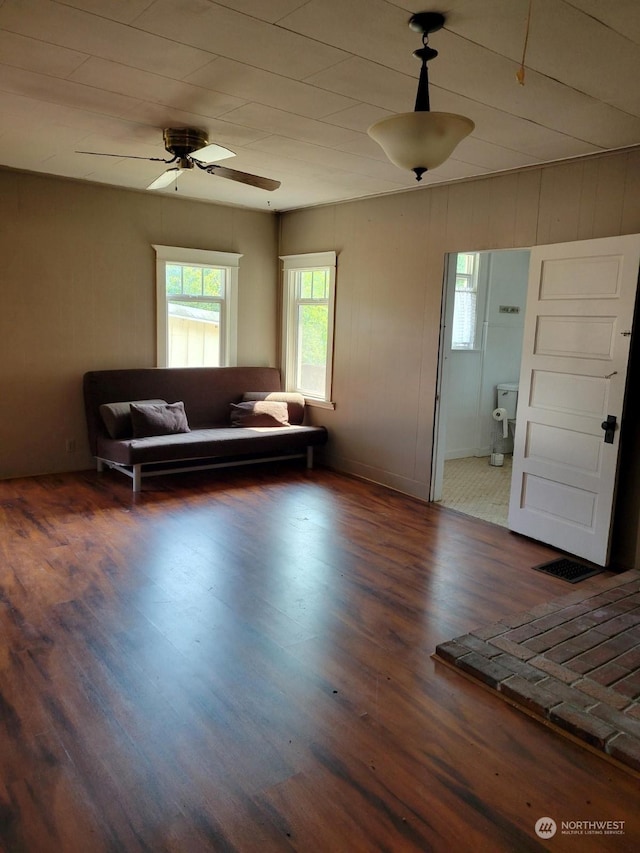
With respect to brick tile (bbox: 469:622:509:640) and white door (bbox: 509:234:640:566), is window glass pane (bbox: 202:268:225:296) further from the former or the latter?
brick tile (bbox: 469:622:509:640)

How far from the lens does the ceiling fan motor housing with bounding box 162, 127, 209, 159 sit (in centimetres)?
381

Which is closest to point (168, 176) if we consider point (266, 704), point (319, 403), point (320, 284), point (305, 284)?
point (320, 284)

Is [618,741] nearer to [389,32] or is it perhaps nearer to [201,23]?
[389,32]

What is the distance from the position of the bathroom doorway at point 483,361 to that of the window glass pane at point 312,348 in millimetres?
1374

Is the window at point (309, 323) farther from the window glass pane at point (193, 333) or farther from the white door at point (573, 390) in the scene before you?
the white door at point (573, 390)

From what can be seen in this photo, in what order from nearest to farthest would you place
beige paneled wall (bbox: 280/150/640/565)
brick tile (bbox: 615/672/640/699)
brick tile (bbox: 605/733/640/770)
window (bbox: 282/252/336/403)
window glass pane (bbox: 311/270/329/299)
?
brick tile (bbox: 605/733/640/770), brick tile (bbox: 615/672/640/699), beige paneled wall (bbox: 280/150/640/565), window (bbox: 282/252/336/403), window glass pane (bbox: 311/270/329/299)

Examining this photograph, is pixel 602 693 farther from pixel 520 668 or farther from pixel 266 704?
pixel 266 704

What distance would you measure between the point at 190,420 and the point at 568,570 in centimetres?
388

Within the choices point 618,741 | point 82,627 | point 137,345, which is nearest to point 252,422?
point 137,345

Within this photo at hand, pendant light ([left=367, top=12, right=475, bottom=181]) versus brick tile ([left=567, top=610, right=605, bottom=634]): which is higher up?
pendant light ([left=367, top=12, right=475, bottom=181])

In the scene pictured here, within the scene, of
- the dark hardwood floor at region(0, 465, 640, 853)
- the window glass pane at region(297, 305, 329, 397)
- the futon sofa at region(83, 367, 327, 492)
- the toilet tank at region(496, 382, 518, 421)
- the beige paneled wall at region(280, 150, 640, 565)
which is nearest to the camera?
the dark hardwood floor at region(0, 465, 640, 853)

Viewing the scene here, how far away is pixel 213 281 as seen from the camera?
6.56m

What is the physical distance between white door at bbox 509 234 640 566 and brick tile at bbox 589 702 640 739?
1.68 m

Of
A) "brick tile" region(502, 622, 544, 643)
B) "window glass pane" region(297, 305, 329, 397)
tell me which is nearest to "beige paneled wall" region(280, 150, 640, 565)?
"window glass pane" region(297, 305, 329, 397)
